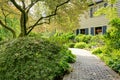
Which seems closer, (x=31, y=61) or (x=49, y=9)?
(x=31, y=61)

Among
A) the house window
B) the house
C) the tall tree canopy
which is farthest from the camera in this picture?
the house window

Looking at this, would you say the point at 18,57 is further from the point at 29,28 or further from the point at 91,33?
the point at 91,33

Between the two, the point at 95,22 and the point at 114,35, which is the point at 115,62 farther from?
the point at 95,22

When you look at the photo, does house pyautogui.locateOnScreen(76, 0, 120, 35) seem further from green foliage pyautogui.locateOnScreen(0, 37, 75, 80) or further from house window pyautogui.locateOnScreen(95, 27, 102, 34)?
green foliage pyautogui.locateOnScreen(0, 37, 75, 80)

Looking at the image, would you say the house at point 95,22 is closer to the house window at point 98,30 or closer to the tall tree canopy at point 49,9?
the house window at point 98,30

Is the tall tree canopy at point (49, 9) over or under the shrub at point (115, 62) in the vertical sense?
over

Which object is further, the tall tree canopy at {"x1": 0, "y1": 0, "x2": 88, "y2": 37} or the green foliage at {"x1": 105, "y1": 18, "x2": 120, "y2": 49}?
the tall tree canopy at {"x1": 0, "y1": 0, "x2": 88, "y2": 37}

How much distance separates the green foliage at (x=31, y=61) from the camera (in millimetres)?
9195

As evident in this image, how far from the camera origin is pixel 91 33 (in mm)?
30141

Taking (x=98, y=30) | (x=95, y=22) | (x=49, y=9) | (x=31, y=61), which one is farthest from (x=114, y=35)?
(x=95, y=22)

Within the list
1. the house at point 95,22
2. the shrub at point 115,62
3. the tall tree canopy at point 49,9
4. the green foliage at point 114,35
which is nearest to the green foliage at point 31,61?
the shrub at point 115,62

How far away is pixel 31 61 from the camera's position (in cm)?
955

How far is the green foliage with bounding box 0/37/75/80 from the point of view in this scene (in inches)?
362

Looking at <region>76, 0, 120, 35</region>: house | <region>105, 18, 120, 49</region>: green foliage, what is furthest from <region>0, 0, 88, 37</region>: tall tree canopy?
<region>76, 0, 120, 35</region>: house
